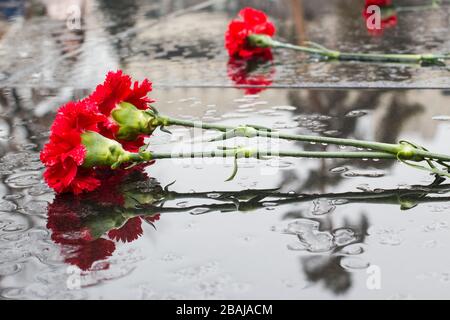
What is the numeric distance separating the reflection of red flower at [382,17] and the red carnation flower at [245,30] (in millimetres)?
638

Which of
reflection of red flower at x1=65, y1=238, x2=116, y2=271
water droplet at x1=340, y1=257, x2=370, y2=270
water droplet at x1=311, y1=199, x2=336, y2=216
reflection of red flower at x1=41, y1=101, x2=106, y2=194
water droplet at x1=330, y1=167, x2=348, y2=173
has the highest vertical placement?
reflection of red flower at x1=41, y1=101, x2=106, y2=194

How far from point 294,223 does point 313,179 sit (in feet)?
0.71

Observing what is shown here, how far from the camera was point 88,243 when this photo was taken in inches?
49.8

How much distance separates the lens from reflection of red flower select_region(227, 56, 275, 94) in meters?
2.37

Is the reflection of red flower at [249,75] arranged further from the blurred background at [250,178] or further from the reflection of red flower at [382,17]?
the reflection of red flower at [382,17]

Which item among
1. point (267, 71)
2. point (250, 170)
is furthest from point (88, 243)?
point (267, 71)

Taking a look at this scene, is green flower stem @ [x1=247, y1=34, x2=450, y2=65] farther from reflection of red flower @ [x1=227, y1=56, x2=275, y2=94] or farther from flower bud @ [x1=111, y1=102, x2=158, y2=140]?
flower bud @ [x1=111, y1=102, x2=158, y2=140]

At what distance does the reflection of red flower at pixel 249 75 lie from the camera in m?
2.37

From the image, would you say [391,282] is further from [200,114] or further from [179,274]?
[200,114]

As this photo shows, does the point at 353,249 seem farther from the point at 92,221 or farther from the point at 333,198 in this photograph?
the point at 92,221

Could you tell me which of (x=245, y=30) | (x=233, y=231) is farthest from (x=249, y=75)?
(x=233, y=231)

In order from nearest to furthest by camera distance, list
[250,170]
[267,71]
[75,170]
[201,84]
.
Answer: [75,170] < [250,170] < [201,84] < [267,71]

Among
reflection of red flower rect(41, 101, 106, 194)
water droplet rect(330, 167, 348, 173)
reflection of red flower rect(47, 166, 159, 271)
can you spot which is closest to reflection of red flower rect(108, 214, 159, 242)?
reflection of red flower rect(47, 166, 159, 271)

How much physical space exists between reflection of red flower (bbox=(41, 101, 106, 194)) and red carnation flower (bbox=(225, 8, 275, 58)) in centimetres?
139
